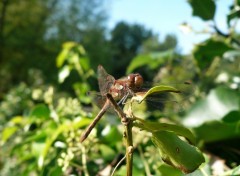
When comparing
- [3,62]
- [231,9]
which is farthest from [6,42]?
[231,9]

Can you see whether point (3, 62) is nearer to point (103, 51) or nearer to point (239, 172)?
point (103, 51)

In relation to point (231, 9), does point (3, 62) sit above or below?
below

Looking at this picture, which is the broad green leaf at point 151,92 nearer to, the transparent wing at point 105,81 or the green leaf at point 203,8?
the transparent wing at point 105,81

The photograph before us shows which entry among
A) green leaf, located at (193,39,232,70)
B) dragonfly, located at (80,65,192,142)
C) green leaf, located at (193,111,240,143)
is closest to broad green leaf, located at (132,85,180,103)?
dragonfly, located at (80,65,192,142)

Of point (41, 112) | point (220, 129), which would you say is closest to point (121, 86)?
point (220, 129)

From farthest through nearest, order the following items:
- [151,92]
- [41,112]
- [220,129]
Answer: [41,112], [220,129], [151,92]

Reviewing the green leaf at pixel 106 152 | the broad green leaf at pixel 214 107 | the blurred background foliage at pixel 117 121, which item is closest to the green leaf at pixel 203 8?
the blurred background foliage at pixel 117 121

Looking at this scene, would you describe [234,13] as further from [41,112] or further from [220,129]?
[41,112]
